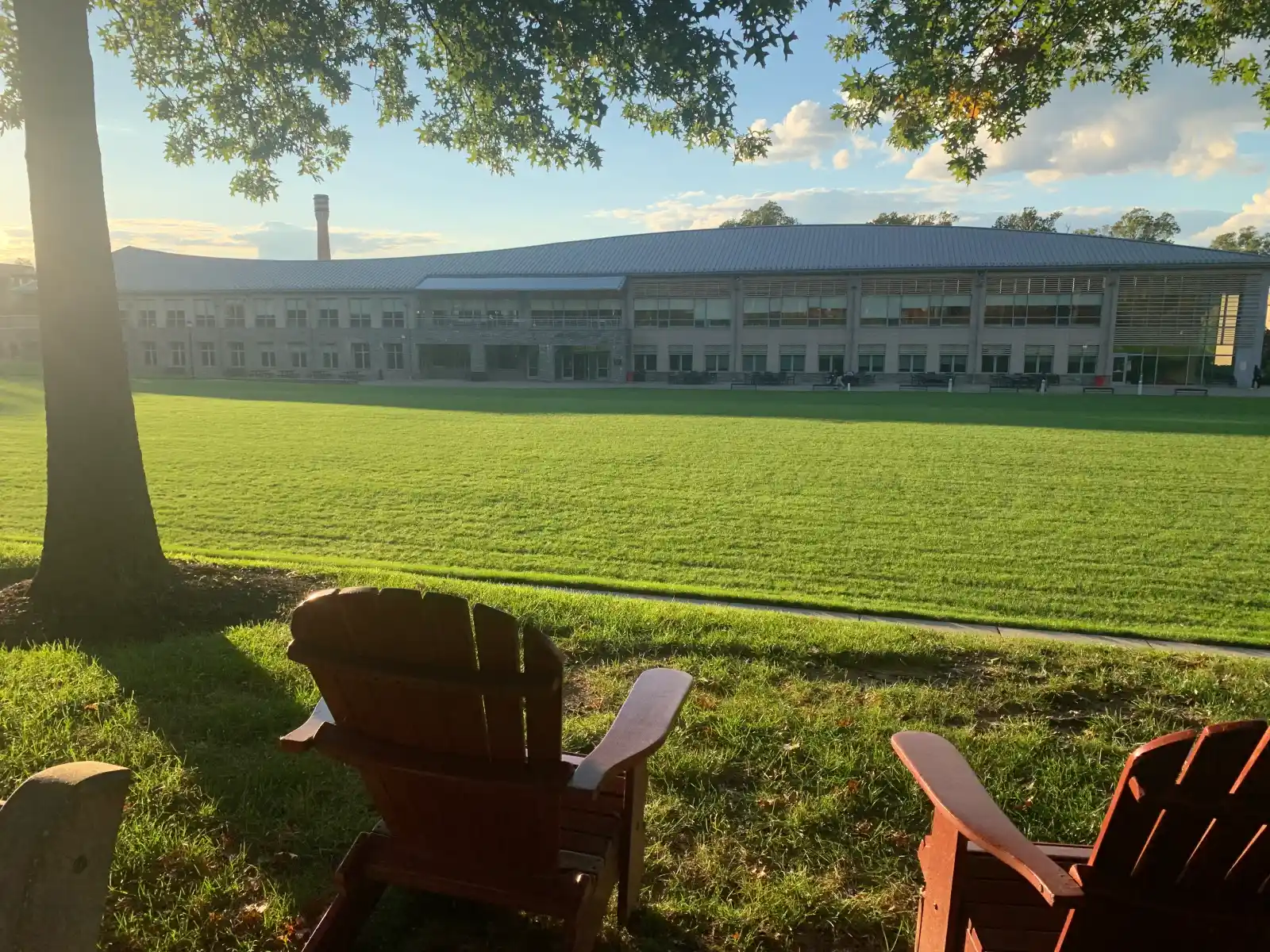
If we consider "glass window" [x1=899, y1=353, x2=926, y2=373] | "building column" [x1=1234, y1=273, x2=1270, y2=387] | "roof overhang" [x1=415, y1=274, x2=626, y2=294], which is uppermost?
"roof overhang" [x1=415, y1=274, x2=626, y2=294]

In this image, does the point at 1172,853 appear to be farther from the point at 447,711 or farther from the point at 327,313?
the point at 327,313

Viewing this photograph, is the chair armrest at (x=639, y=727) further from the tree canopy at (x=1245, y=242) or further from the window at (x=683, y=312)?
the tree canopy at (x=1245, y=242)

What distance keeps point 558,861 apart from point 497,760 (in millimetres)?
458

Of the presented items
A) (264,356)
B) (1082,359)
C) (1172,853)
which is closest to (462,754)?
(1172,853)

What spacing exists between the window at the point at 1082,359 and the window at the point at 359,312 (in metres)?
45.4

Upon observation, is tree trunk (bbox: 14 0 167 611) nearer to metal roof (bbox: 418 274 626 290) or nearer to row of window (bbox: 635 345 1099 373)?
row of window (bbox: 635 345 1099 373)

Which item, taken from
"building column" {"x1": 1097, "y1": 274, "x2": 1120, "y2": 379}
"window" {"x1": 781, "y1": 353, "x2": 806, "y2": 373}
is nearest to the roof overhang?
"window" {"x1": 781, "y1": 353, "x2": 806, "y2": 373}

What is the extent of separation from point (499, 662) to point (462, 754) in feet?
1.09

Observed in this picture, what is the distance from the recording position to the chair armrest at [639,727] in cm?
216

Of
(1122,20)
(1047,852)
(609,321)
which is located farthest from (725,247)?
(1047,852)

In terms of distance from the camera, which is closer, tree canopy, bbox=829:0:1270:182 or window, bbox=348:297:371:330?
tree canopy, bbox=829:0:1270:182

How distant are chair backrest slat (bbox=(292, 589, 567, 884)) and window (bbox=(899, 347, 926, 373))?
53.9 meters

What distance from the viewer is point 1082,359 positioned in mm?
50469

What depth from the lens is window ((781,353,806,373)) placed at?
54375 mm
